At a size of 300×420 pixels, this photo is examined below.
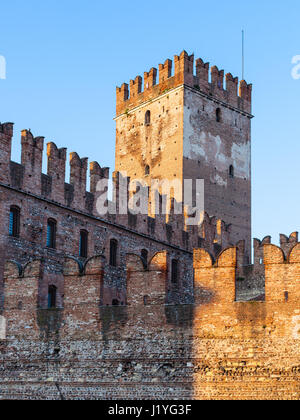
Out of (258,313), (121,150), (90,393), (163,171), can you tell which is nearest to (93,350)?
(90,393)

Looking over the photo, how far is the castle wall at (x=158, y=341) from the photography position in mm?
16234

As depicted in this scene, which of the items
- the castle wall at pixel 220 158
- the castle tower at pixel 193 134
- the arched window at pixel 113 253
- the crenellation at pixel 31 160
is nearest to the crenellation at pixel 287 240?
the castle wall at pixel 220 158

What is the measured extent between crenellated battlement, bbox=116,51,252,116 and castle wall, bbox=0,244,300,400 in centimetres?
2173

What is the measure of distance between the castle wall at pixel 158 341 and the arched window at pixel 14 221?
3134 mm

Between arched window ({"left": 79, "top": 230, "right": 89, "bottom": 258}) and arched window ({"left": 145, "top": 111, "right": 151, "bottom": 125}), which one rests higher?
arched window ({"left": 145, "top": 111, "right": 151, "bottom": 125})

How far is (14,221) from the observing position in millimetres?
22250

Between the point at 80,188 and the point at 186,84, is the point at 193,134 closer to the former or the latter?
the point at 186,84

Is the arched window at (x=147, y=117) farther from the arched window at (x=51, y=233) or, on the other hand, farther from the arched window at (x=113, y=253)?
the arched window at (x=51, y=233)

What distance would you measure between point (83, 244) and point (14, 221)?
122 inches

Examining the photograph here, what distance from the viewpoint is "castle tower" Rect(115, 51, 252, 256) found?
124 feet

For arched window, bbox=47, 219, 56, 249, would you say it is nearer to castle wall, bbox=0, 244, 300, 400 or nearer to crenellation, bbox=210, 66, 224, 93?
castle wall, bbox=0, 244, 300, 400

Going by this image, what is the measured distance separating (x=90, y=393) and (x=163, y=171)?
2128cm

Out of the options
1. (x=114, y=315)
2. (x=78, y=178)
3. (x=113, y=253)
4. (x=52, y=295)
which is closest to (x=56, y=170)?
(x=78, y=178)

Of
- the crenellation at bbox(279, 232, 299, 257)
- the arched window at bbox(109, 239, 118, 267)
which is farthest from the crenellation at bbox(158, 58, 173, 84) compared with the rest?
the arched window at bbox(109, 239, 118, 267)
